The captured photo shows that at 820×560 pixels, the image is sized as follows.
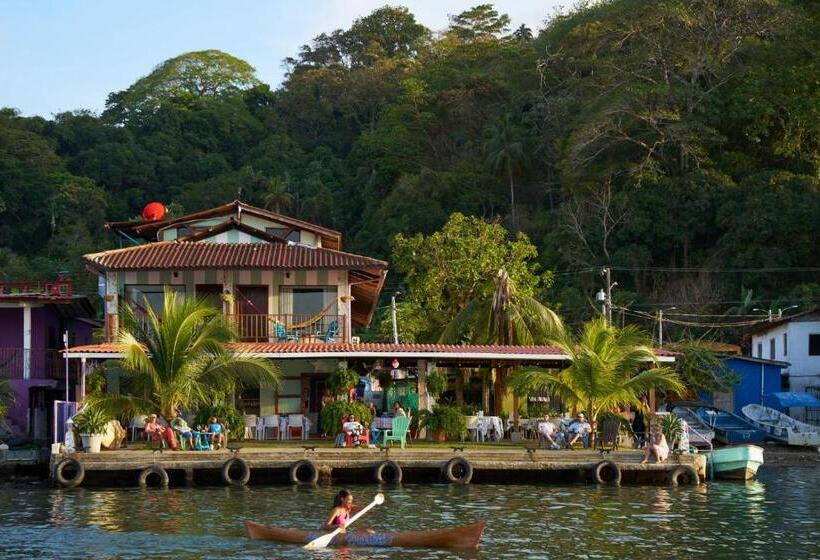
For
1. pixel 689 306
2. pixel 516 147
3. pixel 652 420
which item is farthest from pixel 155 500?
pixel 516 147

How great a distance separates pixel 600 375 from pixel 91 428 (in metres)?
13.3

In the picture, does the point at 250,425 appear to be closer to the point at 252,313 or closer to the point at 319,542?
the point at 252,313

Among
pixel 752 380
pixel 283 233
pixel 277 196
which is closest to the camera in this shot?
pixel 283 233

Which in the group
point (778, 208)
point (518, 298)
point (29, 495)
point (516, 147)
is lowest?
point (29, 495)

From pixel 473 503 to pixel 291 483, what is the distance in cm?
580

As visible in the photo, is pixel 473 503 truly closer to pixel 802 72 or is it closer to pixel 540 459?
pixel 540 459

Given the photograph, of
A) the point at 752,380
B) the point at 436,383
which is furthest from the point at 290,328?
the point at 752,380

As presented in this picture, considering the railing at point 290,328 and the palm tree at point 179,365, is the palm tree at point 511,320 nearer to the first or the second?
the railing at point 290,328

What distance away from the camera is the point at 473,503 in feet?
95.5

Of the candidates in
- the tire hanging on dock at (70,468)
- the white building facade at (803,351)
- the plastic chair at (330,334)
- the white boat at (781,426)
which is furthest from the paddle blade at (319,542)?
the white building facade at (803,351)

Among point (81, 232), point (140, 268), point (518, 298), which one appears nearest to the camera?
point (140, 268)

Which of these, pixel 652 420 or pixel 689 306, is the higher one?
pixel 689 306

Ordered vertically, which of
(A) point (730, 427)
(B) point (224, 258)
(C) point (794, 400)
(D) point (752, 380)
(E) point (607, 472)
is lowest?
(E) point (607, 472)

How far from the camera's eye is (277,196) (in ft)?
310
